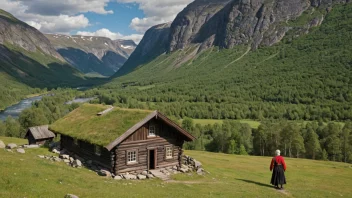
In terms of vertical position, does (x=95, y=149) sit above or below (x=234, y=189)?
above

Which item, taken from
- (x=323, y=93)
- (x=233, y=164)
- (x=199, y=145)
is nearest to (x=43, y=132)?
(x=233, y=164)

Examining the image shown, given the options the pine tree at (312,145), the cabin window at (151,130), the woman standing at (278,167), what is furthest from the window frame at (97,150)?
the pine tree at (312,145)

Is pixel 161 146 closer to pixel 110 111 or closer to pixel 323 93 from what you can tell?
pixel 110 111

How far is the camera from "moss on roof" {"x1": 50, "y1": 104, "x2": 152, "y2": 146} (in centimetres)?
3472

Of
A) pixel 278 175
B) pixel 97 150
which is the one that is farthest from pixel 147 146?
pixel 278 175

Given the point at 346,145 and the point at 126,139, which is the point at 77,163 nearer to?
the point at 126,139

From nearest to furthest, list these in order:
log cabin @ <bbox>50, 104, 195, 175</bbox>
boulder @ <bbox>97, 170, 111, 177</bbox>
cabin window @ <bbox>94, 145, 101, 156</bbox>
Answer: boulder @ <bbox>97, 170, 111, 177</bbox>
log cabin @ <bbox>50, 104, 195, 175</bbox>
cabin window @ <bbox>94, 145, 101, 156</bbox>

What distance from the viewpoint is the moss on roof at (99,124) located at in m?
34.7

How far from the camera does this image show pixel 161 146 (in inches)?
1495

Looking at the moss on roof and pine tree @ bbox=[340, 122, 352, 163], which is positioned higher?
the moss on roof

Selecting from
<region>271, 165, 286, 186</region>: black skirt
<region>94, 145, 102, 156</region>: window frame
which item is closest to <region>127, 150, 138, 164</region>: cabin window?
<region>94, 145, 102, 156</region>: window frame

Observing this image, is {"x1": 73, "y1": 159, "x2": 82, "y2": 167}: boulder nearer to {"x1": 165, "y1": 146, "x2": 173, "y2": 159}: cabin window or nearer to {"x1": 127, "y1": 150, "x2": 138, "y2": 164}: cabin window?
{"x1": 127, "y1": 150, "x2": 138, "y2": 164}: cabin window

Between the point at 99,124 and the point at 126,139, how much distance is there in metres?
5.26

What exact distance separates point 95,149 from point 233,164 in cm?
2626
